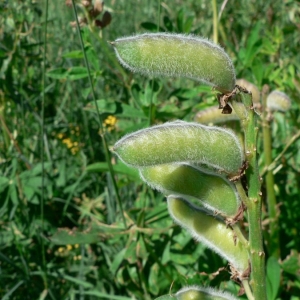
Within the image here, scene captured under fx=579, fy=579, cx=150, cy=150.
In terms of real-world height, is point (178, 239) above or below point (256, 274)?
Result: below

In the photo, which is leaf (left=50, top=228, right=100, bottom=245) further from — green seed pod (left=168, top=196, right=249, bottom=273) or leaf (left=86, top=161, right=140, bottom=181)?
green seed pod (left=168, top=196, right=249, bottom=273)

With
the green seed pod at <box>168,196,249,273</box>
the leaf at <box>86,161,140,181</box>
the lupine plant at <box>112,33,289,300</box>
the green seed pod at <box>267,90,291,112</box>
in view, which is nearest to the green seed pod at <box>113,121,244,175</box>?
the lupine plant at <box>112,33,289,300</box>

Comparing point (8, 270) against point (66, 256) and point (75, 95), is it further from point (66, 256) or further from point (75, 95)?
point (75, 95)

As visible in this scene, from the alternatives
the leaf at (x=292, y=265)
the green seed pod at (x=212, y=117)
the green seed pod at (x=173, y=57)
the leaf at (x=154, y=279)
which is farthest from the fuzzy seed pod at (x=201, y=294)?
the leaf at (x=154, y=279)

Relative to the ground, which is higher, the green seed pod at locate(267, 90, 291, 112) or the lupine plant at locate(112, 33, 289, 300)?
the lupine plant at locate(112, 33, 289, 300)

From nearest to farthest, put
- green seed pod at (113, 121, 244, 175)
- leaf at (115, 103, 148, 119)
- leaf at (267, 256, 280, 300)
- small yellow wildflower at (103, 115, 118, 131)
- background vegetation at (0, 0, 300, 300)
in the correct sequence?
green seed pod at (113, 121, 244, 175)
leaf at (267, 256, 280, 300)
background vegetation at (0, 0, 300, 300)
leaf at (115, 103, 148, 119)
small yellow wildflower at (103, 115, 118, 131)

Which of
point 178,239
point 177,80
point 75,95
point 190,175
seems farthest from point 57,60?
point 190,175

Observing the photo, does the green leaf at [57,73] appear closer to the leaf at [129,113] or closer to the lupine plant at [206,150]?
the leaf at [129,113]
